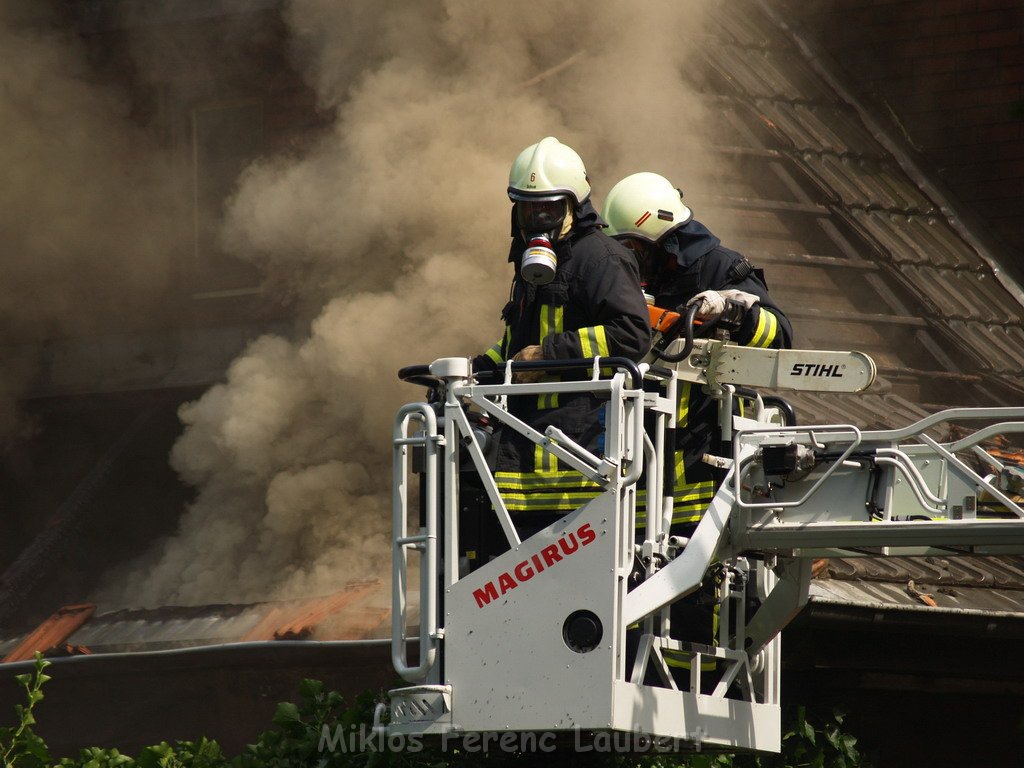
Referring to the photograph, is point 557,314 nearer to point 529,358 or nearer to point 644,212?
point 529,358

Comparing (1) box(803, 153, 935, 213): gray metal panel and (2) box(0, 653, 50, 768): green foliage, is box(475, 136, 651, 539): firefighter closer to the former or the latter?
(2) box(0, 653, 50, 768): green foliage

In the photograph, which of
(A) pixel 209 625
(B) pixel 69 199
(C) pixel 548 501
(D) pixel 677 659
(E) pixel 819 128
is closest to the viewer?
(C) pixel 548 501

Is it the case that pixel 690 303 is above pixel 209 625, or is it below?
above

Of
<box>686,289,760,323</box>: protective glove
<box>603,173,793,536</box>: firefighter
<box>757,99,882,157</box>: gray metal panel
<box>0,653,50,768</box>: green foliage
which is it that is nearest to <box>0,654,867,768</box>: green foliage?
<box>0,653,50,768</box>: green foliage

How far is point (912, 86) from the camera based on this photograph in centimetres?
1011

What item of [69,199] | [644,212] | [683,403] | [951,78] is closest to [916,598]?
[683,403]

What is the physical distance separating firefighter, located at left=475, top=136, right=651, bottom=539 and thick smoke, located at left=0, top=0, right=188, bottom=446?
684 centimetres

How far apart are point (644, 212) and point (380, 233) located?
4.36m

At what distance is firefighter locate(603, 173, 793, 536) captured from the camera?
18.2ft

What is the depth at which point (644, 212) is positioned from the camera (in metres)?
6.16

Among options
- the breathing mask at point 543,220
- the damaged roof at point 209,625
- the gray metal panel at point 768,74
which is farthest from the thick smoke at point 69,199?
the breathing mask at point 543,220

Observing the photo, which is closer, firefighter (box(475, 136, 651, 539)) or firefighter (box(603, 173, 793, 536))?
firefighter (box(475, 136, 651, 539))

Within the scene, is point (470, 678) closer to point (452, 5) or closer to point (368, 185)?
point (368, 185)

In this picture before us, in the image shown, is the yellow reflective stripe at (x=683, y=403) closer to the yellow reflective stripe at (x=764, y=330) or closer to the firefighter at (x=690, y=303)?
the firefighter at (x=690, y=303)
